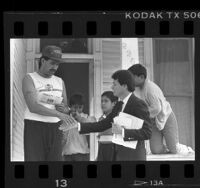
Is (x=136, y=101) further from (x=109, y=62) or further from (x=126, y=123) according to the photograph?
(x=109, y=62)

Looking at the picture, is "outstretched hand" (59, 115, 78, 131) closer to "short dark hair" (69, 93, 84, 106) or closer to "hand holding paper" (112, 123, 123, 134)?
"short dark hair" (69, 93, 84, 106)

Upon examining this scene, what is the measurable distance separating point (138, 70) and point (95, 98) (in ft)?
1.94

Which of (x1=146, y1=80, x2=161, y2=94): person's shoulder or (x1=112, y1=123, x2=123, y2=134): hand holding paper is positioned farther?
(x1=146, y1=80, x2=161, y2=94): person's shoulder

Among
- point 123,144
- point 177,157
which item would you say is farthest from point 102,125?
point 177,157

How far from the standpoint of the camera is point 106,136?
9.45 meters

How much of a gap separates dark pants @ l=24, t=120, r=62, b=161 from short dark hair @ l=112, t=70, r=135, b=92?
0.91 meters

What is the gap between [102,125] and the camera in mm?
9477

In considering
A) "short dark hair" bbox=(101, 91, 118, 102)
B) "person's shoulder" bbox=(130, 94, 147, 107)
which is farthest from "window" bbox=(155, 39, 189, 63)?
"short dark hair" bbox=(101, 91, 118, 102)

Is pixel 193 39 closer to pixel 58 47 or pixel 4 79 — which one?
pixel 58 47

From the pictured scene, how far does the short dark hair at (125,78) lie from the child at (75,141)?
1.56ft

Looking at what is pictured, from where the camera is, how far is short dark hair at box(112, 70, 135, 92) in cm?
950

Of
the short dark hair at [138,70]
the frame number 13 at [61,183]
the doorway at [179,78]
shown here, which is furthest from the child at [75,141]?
the doorway at [179,78]

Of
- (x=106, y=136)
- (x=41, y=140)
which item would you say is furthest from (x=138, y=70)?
(x=41, y=140)

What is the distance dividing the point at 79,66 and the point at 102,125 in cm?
73
